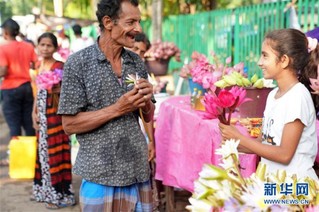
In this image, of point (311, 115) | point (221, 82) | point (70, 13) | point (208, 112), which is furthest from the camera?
point (70, 13)

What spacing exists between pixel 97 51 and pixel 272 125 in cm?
91

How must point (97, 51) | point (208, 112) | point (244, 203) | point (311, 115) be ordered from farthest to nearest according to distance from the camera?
1. point (97, 51)
2. point (311, 115)
3. point (208, 112)
4. point (244, 203)

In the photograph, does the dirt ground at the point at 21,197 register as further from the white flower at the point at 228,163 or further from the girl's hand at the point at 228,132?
the white flower at the point at 228,163

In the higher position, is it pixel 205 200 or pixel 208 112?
pixel 208 112

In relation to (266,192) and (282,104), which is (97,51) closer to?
(282,104)

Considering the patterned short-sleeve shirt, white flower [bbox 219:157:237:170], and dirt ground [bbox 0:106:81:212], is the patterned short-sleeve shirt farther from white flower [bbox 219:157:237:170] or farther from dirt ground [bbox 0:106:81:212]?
dirt ground [bbox 0:106:81:212]

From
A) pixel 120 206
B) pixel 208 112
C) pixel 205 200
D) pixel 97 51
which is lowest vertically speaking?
pixel 120 206

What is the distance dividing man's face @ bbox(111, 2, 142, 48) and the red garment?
4.32m

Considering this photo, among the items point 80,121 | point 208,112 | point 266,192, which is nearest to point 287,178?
point 266,192

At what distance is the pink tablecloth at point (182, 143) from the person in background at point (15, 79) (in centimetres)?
250

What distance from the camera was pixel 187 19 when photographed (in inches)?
538

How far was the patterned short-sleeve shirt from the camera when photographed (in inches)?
90.4

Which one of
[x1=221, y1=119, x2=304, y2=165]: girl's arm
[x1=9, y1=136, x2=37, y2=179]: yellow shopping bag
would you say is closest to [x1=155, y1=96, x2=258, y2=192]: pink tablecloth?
[x1=221, y1=119, x2=304, y2=165]: girl's arm

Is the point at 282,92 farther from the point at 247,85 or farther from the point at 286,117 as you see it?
the point at 247,85
